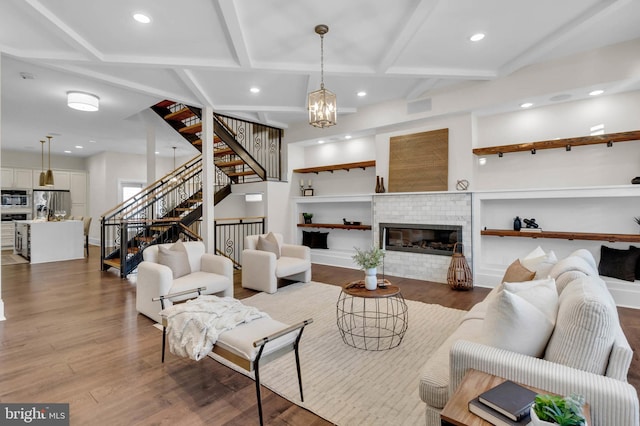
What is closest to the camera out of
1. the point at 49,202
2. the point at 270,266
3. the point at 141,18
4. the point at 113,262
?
the point at 141,18

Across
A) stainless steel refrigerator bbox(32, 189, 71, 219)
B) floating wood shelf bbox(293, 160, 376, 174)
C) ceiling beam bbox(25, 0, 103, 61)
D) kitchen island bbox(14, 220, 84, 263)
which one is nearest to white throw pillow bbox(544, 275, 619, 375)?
ceiling beam bbox(25, 0, 103, 61)

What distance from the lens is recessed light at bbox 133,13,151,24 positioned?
3.06 metres

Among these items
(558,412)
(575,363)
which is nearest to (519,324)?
(575,363)

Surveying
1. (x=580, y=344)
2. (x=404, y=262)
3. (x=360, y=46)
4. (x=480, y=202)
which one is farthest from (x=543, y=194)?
(x=580, y=344)

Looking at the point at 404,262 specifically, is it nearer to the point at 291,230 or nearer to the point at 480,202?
the point at 480,202

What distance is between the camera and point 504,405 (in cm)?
117

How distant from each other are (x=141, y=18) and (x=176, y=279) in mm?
2775

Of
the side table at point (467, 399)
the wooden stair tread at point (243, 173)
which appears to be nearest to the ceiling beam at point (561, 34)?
the side table at point (467, 399)

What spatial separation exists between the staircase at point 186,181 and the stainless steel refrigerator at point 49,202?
394 cm

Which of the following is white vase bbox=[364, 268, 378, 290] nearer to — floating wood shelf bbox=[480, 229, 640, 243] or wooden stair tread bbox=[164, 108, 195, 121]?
floating wood shelf bbox=[480, 229, 640, 243]

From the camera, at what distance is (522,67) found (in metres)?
4.58

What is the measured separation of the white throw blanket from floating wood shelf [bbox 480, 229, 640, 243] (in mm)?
4130

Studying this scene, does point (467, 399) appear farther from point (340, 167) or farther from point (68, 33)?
point (340, 167)

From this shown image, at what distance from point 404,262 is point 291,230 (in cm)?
286
